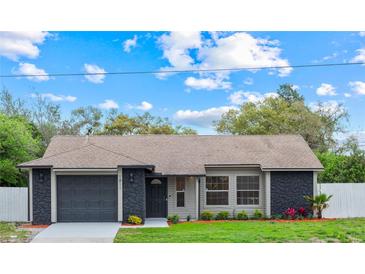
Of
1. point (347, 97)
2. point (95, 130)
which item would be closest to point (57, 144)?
point (95, 130)

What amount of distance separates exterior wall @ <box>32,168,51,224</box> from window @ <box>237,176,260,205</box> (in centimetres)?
680

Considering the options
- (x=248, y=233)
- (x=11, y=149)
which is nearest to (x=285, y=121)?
(x=11, y=149)

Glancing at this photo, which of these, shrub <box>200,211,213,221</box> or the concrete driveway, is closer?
the concrete driveway

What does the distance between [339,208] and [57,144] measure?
438 inches

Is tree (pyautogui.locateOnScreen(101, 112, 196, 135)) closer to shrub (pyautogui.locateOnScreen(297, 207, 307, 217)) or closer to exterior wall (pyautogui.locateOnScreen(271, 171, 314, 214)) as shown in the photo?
exterior wall (pyautogui.locateOnScreen(271, 171, 314, 214))

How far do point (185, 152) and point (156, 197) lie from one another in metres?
2.36

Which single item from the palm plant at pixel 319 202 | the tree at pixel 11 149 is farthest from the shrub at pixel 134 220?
the tree at pixel 11 149

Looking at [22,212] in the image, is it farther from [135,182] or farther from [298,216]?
[298,216]

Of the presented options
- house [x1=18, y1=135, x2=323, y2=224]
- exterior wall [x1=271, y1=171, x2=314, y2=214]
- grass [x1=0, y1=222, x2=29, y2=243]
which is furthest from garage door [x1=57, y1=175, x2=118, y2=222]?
exterior wall [x1=271, y1=171, x2=314, y2=214]

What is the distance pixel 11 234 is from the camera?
13922 millimetres

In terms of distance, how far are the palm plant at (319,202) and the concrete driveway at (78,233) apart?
711cm

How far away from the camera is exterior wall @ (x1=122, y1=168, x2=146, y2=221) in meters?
15.7

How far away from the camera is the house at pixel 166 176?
15719mm
